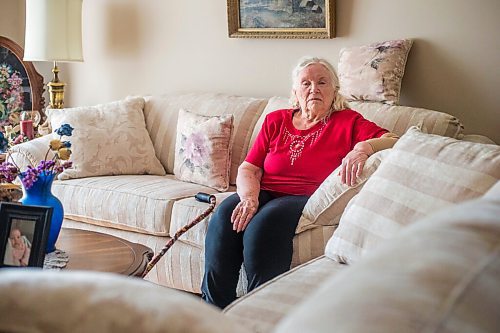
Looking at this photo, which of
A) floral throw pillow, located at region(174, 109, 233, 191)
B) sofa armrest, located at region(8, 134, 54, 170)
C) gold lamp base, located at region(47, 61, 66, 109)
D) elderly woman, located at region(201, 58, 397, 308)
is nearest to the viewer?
elderly woman, located at region(201, 58, 397, 308)

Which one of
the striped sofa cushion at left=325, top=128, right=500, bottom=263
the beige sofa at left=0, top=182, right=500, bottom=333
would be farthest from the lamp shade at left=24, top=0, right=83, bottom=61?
the beige sofa at left=0, top=182, right=500, bottom=333

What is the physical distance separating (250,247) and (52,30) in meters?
2.32

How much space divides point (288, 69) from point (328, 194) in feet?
4.74

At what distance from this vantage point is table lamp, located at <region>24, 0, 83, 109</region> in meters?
4.51

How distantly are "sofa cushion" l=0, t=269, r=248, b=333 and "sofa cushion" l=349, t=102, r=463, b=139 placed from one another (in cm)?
244

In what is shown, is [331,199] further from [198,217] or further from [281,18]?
[281,18]

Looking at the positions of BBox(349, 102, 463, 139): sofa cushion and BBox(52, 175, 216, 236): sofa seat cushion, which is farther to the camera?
BBox(52, 175, 216, 236): sofa seat cushion

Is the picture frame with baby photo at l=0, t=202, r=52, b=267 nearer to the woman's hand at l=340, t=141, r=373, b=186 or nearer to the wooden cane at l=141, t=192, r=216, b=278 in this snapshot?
the wooden cane at l=141, t=192, r=216, b=278

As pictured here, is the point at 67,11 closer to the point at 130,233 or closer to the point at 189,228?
the point at 130,233

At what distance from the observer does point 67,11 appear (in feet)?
15.0

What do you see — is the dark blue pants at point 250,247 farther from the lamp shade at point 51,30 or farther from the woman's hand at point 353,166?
the lamp shade at point 51,30

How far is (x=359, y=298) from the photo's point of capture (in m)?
0.80

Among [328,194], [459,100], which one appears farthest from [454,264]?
[459,100]

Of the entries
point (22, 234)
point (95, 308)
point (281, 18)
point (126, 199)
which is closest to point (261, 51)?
point (281, 18)
